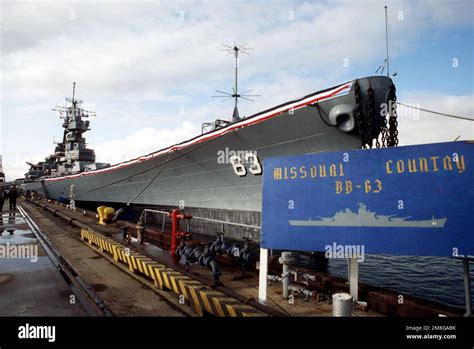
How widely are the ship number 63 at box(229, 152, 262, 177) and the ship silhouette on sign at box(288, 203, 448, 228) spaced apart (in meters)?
8.23

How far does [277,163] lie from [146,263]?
410 centimetres

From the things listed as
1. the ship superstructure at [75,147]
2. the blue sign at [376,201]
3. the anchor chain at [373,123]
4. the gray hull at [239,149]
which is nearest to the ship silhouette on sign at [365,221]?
the blue sign at [376,201]

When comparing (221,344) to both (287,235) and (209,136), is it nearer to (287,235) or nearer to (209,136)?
(287,235)

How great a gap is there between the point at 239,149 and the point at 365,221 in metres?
10.1

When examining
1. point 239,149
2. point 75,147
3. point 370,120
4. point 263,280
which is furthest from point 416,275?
point 75,147

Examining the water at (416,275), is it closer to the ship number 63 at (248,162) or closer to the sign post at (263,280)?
the ship number 63 at (248,162)

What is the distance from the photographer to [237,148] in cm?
1432

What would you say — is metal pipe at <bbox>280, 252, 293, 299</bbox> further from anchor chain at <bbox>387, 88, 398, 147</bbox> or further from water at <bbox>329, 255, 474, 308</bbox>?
anchor chain at <bbox>387, 88, 398, 147</bbox>

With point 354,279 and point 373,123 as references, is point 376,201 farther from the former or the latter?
point 373,123

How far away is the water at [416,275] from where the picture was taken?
10222 mm

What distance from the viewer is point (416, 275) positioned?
1220 centimetres

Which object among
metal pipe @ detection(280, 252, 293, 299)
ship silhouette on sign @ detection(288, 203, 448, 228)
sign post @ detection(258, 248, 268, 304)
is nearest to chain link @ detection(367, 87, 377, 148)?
ship silhouette on sign @ detection(288, 203, 448, 228)

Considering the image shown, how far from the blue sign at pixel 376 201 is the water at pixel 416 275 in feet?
23.2

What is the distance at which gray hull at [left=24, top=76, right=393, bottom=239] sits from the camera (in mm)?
11070
